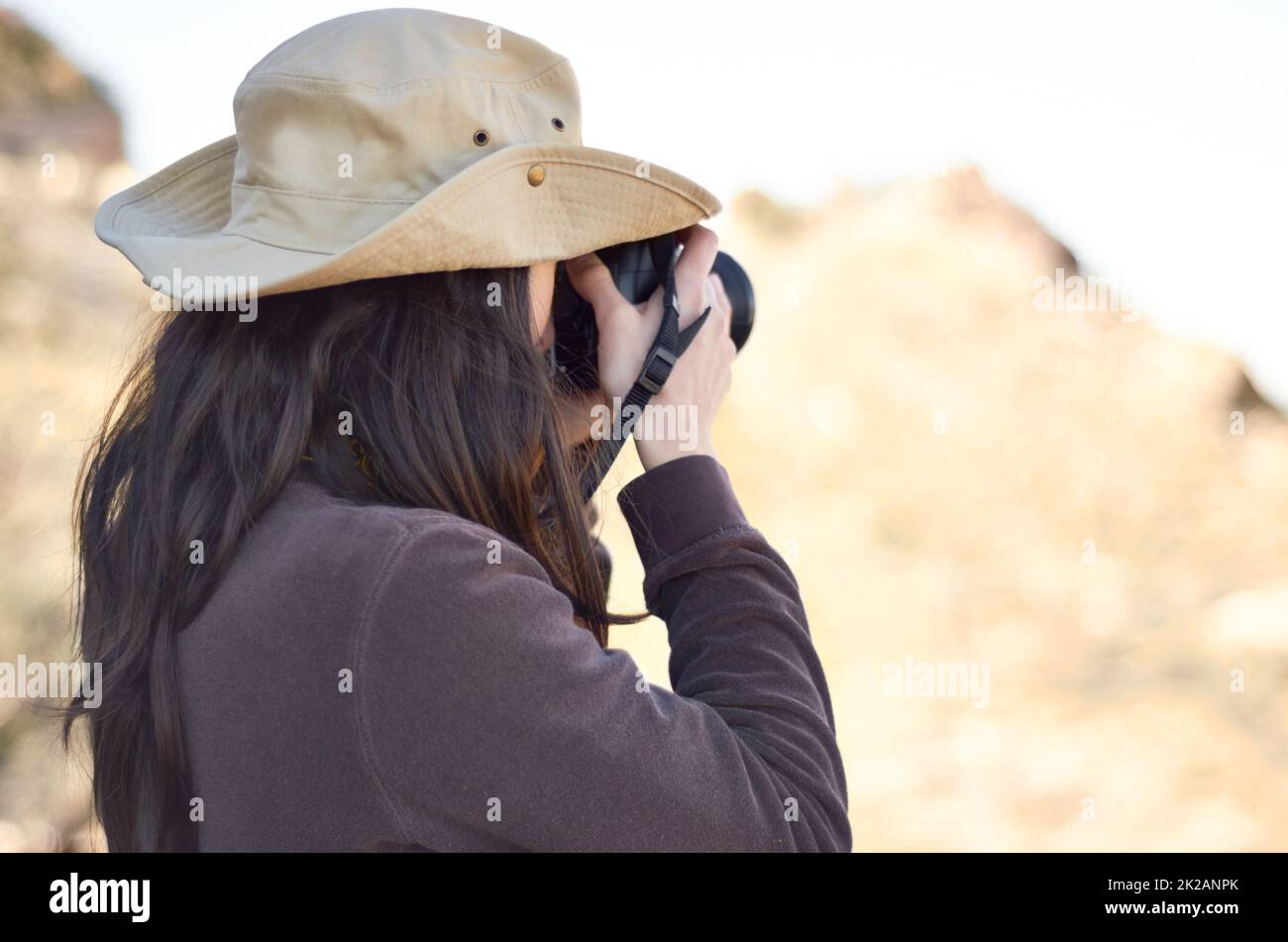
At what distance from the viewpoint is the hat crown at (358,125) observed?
2.76ft

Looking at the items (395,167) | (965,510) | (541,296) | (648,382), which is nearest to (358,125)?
(395,167)

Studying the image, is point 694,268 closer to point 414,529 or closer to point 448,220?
point 448,220

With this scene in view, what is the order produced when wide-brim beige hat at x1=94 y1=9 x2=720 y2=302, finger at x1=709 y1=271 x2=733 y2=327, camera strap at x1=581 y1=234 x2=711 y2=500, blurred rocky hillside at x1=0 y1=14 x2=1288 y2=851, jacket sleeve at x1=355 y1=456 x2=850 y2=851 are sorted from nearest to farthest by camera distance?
jacket sleeve at x1=355 y1=456 x2=850 y2=851
wide-brim beige hat at x1=94 y1=9 x2=720 y2=302
camera strap at x1=581 y1=234 x2=711 y2=500
finger at x1=709 y1=271 x2=733 y2=327
blurred rocky hillside at x1=0 y1=14 x2=1288 y2=851

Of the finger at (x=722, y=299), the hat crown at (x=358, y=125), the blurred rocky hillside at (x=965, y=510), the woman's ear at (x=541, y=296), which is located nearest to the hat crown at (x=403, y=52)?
the hat crown at (x=358, y=125)

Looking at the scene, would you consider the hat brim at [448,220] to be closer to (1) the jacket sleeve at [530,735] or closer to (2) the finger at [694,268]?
(2) the finger at [694,268]

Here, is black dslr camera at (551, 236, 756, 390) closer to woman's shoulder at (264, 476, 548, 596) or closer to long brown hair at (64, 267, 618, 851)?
long brown hair at (64, 267, 618, 851)

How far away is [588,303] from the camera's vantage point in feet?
3.30

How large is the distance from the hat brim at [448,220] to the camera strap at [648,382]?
7 centimetres

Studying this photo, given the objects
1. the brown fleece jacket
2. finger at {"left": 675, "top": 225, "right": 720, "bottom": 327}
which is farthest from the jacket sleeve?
finger at {"left": 675, "top": 225, "right": 720, "bottom": 327}

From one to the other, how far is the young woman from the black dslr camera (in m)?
0.02

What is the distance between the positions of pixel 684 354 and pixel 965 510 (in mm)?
3930

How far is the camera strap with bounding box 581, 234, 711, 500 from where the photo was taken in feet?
3.04
